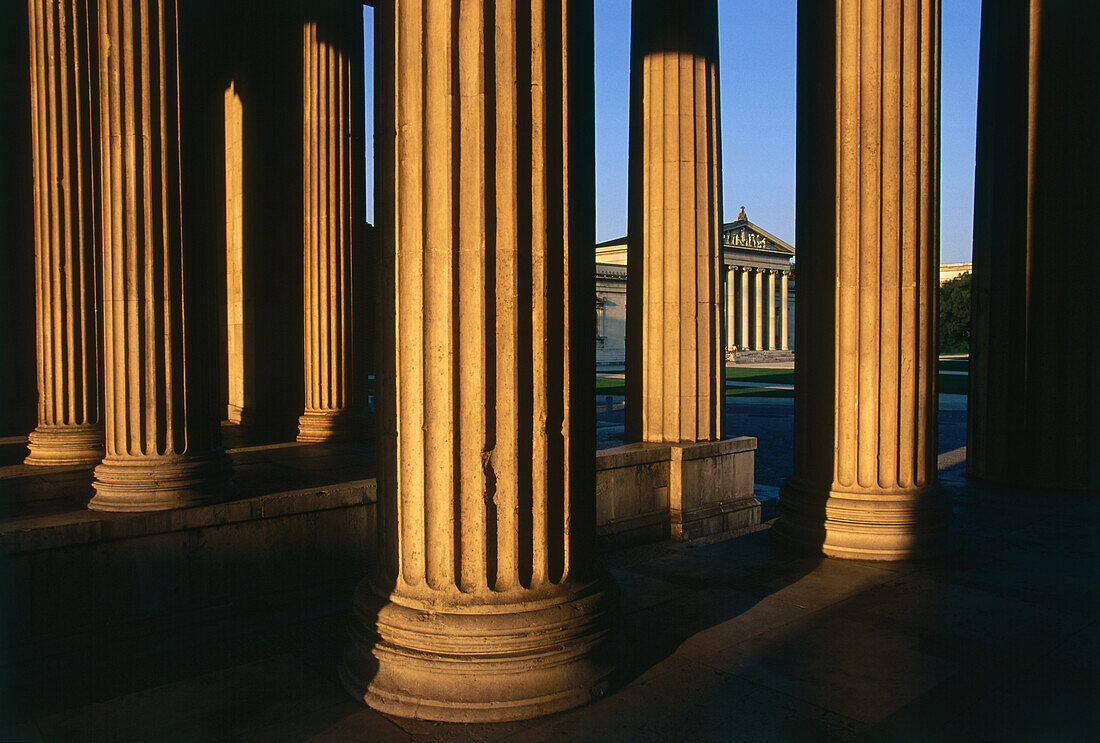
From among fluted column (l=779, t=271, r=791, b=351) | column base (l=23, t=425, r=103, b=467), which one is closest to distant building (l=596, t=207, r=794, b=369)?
fluted column (l=779, t=271, r=791, b=351)

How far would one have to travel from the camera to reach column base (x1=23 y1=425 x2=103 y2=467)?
16031 mm

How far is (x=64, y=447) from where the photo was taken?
1612cm

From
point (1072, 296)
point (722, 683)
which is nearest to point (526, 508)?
point (722, 683)

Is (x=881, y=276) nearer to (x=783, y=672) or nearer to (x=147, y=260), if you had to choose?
(x=783, y=672)

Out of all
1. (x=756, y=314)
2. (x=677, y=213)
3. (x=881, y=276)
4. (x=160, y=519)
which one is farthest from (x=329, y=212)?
(x=756, y=314)

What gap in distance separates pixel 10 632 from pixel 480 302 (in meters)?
6.57

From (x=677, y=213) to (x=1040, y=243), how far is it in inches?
399

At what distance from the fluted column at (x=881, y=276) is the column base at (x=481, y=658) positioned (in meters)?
7.07

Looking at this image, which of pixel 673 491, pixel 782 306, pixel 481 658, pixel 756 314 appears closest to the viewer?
pixel 481 658

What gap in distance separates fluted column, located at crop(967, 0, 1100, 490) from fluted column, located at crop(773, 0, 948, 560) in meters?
8.49

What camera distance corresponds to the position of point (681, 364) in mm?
16281

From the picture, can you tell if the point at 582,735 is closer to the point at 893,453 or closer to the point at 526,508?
the point at 526,508

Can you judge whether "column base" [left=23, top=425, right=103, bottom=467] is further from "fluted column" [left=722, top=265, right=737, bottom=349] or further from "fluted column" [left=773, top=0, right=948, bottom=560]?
"fluted column" [left=722, top=265, right=737, bottom=349]

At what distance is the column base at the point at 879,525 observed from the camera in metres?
13.1
